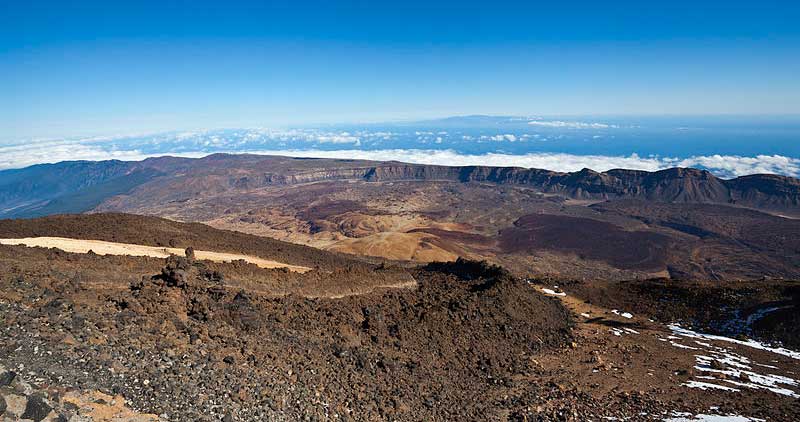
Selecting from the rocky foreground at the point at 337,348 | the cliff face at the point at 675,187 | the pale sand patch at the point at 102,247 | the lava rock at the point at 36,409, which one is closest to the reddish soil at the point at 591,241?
the cliff face at the point at 675,187

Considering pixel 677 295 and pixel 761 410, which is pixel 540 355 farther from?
pixel 677 295

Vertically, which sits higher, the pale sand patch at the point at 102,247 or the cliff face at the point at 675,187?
the pale sand patch at the point at 102,247

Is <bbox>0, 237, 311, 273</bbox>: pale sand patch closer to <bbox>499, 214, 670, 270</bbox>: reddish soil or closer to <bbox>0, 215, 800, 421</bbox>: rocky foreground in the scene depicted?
<bbox>0, 215, 800, 421</bbox>: rocky foreground

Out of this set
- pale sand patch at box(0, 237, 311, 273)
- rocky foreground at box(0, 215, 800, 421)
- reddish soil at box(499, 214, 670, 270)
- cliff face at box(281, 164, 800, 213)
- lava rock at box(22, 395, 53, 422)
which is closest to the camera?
lava rock at box(22, 395, 53, 422)

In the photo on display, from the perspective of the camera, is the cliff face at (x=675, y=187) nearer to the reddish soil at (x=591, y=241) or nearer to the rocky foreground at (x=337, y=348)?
the reddish soil at (x=591, y=241)

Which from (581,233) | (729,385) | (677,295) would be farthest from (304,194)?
(729,385)

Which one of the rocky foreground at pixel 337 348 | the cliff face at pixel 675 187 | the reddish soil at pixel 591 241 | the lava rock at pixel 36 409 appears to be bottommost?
the reddish soil at pixel 591 241

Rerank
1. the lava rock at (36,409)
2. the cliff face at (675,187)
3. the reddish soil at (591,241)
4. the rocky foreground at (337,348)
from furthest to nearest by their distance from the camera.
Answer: the cliff face at (675,187), the reddish soil at (591,241), the rocky foreground at (337,348), the lava rock at (36,409)

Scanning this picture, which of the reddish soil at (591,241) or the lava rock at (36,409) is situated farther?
the reddish soil at (591,241)

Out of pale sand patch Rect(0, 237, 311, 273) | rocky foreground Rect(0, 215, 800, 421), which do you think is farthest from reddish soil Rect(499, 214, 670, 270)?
pale sand patch Rect(0, 237, 311, 273)

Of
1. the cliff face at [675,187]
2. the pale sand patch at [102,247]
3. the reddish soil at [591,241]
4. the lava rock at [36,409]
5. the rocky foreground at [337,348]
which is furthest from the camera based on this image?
the cliff face at [675,187]

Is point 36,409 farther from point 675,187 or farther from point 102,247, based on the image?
point 675,187
